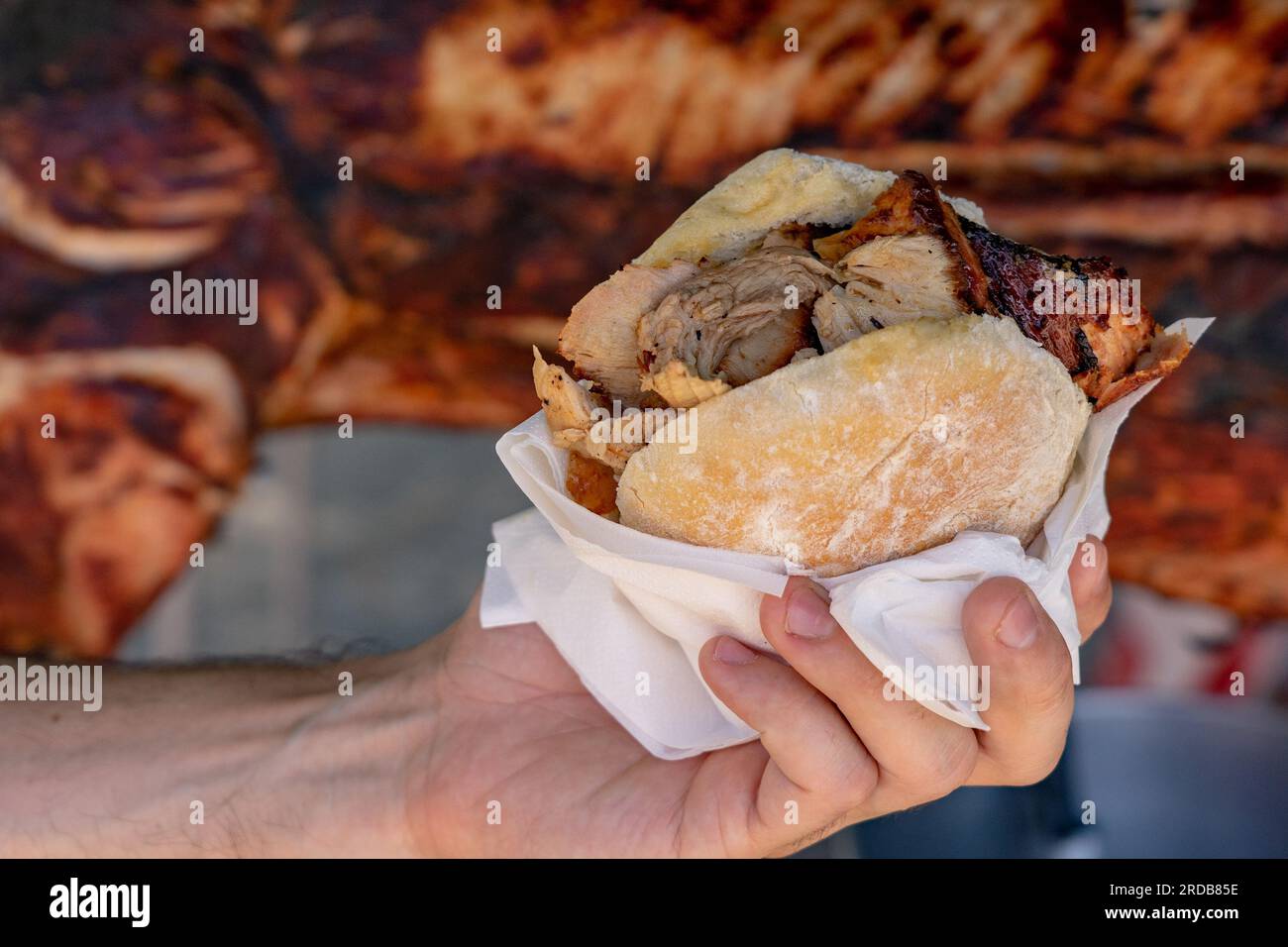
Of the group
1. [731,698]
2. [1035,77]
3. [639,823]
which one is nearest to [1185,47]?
[1035,77]

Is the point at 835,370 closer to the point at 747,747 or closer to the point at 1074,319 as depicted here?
the point at 1074,319

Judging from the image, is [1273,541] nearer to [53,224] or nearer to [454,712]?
[454,712]

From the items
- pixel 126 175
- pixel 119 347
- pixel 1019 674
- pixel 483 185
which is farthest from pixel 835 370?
pixel 126 175

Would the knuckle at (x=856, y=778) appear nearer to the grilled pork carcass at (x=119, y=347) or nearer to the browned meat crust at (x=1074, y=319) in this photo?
the browned meat crust at (x=1074, y=319)

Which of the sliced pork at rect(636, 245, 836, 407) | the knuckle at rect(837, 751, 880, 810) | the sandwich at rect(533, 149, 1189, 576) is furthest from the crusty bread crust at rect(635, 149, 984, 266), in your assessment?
the knuckle at rect(837, 751, 880, 810)

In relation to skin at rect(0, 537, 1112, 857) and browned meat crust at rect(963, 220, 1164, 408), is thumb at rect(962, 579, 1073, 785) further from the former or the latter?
browned meat crust at rect(963, 220, 1164, 408)

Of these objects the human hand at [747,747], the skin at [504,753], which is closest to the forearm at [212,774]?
the skin at [504,753]

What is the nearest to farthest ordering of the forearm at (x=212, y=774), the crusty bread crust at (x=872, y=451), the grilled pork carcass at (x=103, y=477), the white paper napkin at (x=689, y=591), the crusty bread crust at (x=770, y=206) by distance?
the crusty bread crust at (x=872, y=451) → the white paper napkin at (x=689, y=591) → the crusty bread crust at (x=770, y=206) → the forearm at (x=212, y=774) → the grilled pork carcass at (x=103, y=477)
